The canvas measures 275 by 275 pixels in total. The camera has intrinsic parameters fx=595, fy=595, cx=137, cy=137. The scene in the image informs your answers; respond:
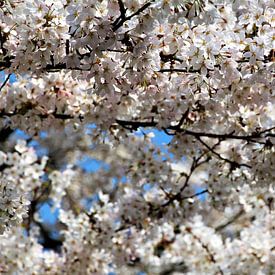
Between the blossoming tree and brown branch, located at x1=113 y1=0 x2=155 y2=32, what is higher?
the blossoming tree

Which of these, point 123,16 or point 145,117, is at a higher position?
point 145,117

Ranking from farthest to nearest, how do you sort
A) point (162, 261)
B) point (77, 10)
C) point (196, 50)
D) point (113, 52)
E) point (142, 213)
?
1. point (162, 261)
2. point (142, 213)
3. point (113, 52)
4. point (196, 50)
5. point (77, 10)

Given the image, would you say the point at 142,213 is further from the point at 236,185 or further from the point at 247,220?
the point at 247,220

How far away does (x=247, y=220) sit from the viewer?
8.44 metres

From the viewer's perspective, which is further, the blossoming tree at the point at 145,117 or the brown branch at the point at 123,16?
the blossoming tree at the point at 145,117

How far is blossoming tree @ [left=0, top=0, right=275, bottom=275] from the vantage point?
2961 millimetres

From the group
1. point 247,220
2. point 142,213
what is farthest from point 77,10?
point 247,220

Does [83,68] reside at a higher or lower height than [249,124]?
lower

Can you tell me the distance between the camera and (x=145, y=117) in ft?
15.3

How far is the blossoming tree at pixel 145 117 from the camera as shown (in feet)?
9.71

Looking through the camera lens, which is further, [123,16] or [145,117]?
[145,117]

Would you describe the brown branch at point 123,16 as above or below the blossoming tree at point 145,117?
below

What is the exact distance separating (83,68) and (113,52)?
243 millimetres

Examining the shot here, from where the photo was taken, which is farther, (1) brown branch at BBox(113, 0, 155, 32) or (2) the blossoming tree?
(2) the blossoming tree
